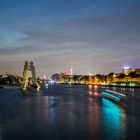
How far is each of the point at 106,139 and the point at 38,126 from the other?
8564 mm

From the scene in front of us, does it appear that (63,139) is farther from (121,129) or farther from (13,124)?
(13,124)

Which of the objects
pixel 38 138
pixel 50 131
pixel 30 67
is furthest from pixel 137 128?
pixel 30 67

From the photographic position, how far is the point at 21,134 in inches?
912

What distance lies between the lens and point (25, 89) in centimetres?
13125

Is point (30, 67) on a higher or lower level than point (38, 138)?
higher

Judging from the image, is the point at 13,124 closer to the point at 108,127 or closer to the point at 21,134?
the point at 21,134

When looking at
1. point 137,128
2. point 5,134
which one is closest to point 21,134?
point 5,134

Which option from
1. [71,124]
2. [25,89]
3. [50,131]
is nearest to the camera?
[50,131]

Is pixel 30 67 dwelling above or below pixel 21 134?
above

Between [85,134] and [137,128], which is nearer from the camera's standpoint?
[85,134]

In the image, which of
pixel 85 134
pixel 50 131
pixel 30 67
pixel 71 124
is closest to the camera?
pixel 85 134

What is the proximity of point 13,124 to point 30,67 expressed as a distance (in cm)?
11588

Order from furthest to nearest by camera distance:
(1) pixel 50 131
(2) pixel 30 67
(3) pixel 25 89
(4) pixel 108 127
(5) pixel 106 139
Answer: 1. (2) pixel 30 67
2. (3) pixel 25 89
3. (4) pixel 108 127
4. (1) pixel 50 131
5. (5) pixel 106 139

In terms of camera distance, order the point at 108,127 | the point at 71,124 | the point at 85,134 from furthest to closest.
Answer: the point at 71,124
the point at 108,127
the point at 85,134
